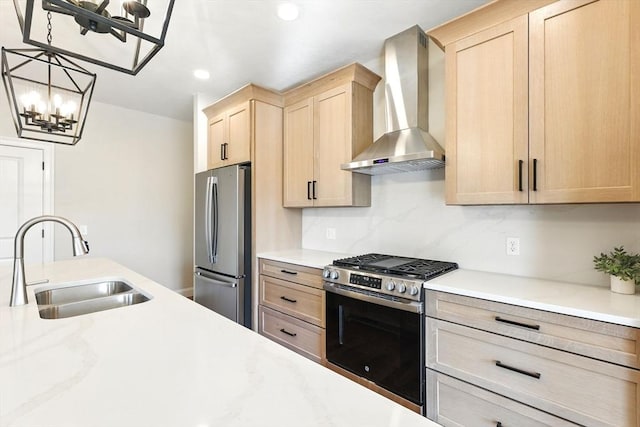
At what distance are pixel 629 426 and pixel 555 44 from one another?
1.74 metres

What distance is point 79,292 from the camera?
1774 millimetres

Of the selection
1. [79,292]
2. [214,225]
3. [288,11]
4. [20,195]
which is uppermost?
[288,11]

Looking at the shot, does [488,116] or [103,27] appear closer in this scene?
[103,27]

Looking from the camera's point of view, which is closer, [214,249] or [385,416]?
[385,416]

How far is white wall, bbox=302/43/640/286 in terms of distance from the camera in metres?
1.75

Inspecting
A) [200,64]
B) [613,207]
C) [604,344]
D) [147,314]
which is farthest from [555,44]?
[200,64]

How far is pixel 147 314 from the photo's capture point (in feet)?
4.03

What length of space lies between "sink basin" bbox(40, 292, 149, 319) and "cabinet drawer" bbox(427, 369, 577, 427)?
162 centimetres

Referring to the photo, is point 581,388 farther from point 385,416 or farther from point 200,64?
point 200,64

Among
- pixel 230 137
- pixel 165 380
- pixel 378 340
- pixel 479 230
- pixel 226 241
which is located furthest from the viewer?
pixel 230 137

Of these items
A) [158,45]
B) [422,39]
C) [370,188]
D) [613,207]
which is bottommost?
[613,207]

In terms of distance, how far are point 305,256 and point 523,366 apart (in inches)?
70.1

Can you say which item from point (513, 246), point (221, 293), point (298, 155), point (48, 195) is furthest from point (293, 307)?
point (48, 195)

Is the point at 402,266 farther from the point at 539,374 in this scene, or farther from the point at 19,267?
the point at 19,267
